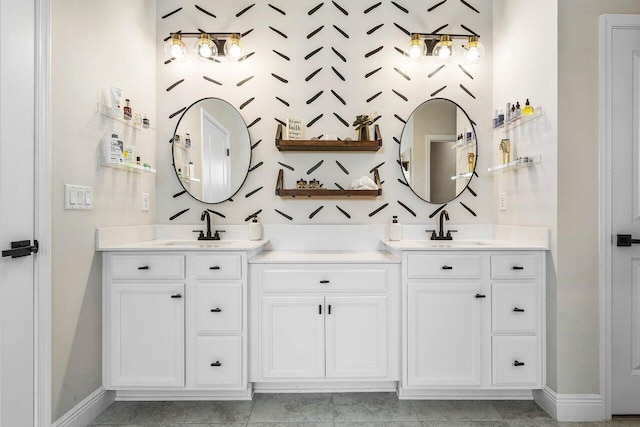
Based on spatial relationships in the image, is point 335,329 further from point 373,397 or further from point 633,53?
point 633,53

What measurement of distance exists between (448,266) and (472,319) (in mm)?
346

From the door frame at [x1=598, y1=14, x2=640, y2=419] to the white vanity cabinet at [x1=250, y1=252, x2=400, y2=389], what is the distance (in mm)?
1126

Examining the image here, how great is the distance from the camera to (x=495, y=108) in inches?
114

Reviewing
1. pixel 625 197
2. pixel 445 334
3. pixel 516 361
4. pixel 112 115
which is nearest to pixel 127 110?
pixel 112 115

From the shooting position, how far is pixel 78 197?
2012 millimetres

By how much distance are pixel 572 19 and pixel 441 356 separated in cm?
207

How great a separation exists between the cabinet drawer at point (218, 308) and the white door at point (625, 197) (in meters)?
2.14

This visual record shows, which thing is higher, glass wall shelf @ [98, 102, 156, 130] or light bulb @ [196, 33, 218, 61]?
light bulb @ [196, 33, 218, 61]

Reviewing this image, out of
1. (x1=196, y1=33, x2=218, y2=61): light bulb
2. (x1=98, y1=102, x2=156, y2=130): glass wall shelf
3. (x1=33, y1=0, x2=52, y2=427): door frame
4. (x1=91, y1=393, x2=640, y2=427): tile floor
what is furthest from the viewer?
(x1=196, y1=33, x2=218, y2=61): light bulb

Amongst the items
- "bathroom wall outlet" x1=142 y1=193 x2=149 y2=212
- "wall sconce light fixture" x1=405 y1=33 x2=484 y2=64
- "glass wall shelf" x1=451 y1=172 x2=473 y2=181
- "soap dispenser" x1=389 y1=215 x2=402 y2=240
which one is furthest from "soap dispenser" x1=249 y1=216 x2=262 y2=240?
"wall sconce light fixture" x1=405 y1=33 x2=484 y2=64

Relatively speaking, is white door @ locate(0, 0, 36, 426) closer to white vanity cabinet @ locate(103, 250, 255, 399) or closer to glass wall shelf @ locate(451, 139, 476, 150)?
white vanity cabinet @ locate(103, 250, 255, 399)

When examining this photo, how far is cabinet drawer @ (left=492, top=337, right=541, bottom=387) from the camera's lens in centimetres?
222

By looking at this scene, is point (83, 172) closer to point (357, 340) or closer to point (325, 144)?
point (325, 144)

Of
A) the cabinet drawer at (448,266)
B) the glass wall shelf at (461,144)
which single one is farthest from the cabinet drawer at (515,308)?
the glass wall shelf at (461,144)
